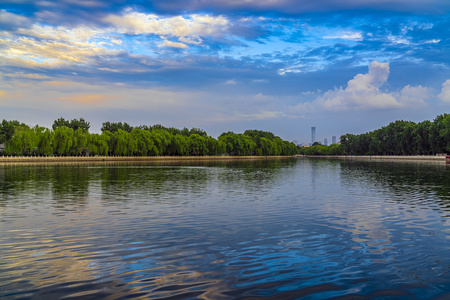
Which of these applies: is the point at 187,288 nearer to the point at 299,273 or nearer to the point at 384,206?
the point at 299,273

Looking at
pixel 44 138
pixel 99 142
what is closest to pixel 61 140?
pixel 44 138

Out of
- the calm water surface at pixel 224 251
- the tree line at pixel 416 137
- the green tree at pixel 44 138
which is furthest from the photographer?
the tree line at pixel 416 137

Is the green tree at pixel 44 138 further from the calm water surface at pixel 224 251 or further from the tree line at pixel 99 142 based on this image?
the calm water surface at pixel 224 251

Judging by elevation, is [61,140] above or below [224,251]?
above

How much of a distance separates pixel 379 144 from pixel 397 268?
174m

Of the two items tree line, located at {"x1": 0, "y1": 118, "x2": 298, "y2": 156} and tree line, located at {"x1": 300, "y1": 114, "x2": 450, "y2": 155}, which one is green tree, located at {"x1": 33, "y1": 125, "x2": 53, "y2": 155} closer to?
tree line, located at {"x1": 0, "y1": 118, "x2": 298, "y2": 156}

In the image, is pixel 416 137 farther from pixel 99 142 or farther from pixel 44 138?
pixel 44 138

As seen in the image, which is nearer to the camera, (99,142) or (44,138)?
(44,138)

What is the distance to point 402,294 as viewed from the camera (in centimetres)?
740

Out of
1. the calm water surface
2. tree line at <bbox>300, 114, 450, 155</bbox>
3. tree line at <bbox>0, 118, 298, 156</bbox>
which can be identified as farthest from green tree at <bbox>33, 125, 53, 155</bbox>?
tree line at <bbox>300, 114, 450, 155</bbox>

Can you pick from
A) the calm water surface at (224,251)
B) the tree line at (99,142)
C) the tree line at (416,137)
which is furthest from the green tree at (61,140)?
the tree line at (416,137)

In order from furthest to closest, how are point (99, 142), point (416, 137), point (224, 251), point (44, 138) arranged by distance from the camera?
point (416, 137) → point (99, 142) → point (44, 138) → point (224, 251)

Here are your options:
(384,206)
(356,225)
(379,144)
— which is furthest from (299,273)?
(379,144)

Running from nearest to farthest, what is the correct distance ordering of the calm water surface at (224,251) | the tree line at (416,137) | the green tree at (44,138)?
the calm water surface at (224,251), the green tree at (44,138), the tree line at (416,137)
